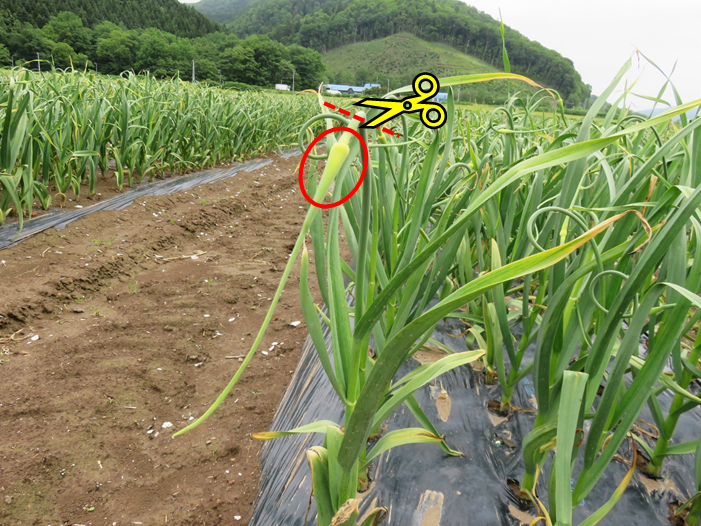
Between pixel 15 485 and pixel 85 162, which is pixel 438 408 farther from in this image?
pixel 85 162

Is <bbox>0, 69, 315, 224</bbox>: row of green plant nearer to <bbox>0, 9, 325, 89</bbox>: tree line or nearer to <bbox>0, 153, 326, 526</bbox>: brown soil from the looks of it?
<bbox>0, 153, 326, 526</bbox>: brown soil

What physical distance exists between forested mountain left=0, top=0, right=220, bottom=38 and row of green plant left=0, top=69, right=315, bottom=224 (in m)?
50.8

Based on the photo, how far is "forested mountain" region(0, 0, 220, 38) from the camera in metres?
44.0

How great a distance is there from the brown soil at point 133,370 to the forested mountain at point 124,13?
53.1m

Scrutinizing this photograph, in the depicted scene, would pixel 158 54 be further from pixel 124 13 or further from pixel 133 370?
pixel 133 370

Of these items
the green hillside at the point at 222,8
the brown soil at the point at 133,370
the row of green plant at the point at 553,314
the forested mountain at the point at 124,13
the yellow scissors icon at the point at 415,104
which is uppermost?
the green hillside at the point at 222,8

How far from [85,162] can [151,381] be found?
Answer: 2272mm

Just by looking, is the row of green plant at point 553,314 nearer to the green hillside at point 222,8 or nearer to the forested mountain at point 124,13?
the forested mountain at point 124,13

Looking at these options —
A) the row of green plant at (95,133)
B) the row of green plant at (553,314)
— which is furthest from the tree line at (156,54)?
the row of green plant at (553,314)

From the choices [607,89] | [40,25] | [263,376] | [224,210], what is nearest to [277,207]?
[224,210]

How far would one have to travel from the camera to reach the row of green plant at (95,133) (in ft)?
8.37

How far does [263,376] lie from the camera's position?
1.80m

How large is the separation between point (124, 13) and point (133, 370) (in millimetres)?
69538

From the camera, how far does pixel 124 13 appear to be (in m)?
56.1
